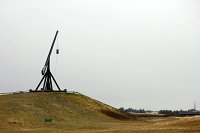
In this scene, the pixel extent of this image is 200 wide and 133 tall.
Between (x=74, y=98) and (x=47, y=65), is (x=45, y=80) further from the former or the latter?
(x=74, y=98)

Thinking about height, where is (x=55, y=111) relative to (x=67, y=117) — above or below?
above

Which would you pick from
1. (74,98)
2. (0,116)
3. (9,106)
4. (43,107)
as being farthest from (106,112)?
(0,116)

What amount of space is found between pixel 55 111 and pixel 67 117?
2825 mm

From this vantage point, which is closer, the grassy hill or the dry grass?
the dry grass

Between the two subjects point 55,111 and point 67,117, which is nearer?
point 67,117

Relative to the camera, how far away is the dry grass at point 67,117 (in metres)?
44.3

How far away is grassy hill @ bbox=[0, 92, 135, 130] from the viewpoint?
48844mm

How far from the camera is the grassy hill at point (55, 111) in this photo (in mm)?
48844

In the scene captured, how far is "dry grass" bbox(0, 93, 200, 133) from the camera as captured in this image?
145ft

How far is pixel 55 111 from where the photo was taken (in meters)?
58.4

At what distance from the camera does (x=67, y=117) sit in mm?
56312

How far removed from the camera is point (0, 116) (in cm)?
5034

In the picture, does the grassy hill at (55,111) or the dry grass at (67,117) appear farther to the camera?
the grassy hill at (55,111)

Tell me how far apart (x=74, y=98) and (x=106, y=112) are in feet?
22.1
